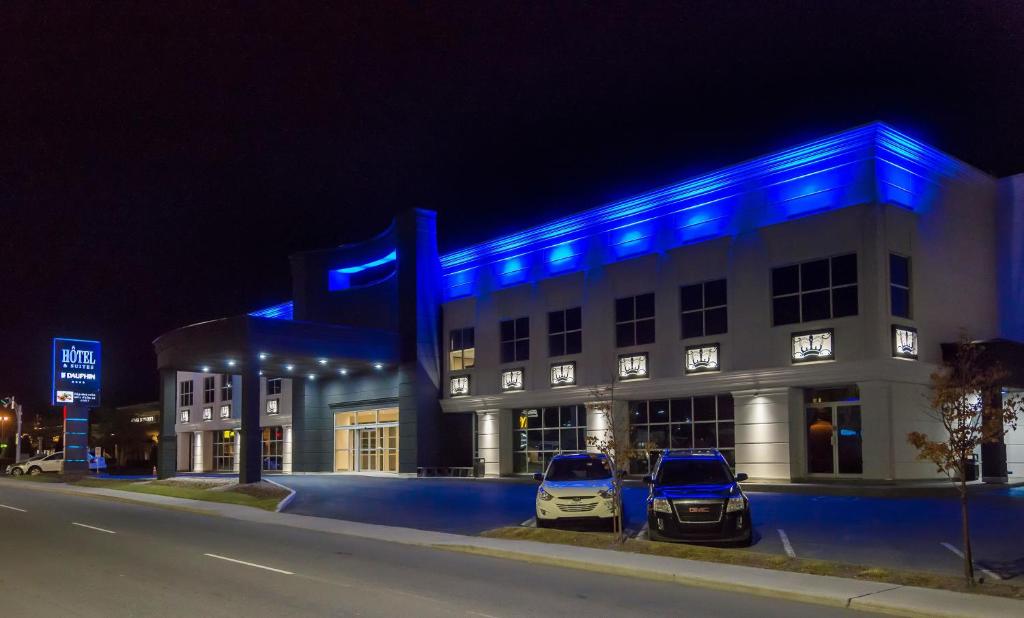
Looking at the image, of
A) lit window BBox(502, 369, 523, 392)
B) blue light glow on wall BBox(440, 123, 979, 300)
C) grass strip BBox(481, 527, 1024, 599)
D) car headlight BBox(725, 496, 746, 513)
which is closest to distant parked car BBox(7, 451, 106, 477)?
lit window BBox(502, 369, 523, 392)

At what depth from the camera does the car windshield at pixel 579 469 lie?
20312mm

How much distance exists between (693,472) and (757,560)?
3.37 m

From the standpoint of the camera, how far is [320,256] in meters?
52.1

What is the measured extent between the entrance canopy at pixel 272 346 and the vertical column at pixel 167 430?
126cm

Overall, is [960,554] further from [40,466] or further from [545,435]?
[40,466]

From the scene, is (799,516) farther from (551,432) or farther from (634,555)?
(551,432)

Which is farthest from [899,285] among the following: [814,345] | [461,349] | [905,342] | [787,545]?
[461,349]

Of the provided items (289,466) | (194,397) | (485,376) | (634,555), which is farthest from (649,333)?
(194,397)

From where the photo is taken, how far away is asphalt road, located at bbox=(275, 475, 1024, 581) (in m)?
15.3

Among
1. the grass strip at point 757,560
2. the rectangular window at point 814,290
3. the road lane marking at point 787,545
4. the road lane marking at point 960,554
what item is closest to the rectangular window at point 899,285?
the rectangular window at point 814,290

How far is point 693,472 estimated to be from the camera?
17.8 meters

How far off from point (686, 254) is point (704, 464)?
16771mm

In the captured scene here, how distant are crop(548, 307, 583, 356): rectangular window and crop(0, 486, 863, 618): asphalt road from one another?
20.2m

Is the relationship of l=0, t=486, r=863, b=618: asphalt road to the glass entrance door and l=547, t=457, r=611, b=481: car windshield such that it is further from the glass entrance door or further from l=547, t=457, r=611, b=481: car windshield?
the glass entrance door
